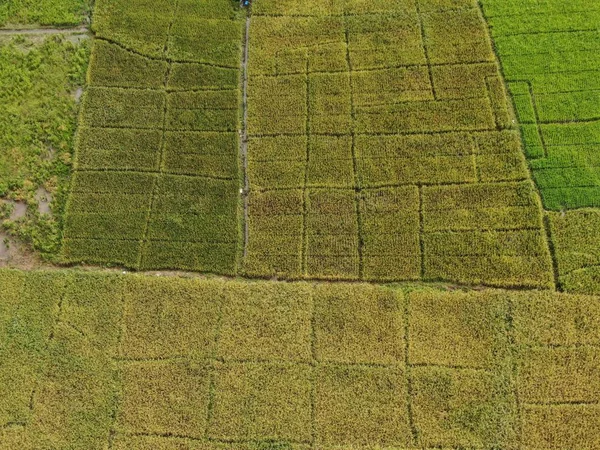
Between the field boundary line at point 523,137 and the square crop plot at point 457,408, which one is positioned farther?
the field boundary line at point 523,137

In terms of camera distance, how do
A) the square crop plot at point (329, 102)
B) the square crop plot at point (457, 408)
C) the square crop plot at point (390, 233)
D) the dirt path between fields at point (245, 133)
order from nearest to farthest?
the square crop plot at point (457, 408), the square crop plot at point (390, 233), the dirt path between fields at point (245, 133), the square crop plot at point (329, 102)

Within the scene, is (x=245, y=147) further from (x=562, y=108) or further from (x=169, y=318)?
(x=562, y=108)

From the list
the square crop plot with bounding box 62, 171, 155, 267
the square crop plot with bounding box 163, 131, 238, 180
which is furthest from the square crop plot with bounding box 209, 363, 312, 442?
the square crop plot with bounding box 163, 131, 238, 180

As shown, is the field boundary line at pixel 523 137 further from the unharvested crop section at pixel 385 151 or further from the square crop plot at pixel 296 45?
the square crop plot at pixel 296 45

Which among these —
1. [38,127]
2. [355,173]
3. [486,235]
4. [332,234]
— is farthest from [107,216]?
[486,235]

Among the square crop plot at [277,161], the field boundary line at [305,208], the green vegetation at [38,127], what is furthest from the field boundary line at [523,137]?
the green vegetation at [38,127]

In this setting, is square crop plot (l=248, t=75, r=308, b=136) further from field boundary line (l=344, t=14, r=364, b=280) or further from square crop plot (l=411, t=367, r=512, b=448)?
square crop plot (l=411, t=367, r=512, b=448)

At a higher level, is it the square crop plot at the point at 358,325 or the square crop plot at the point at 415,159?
the square crop plot at the point at 415,159
